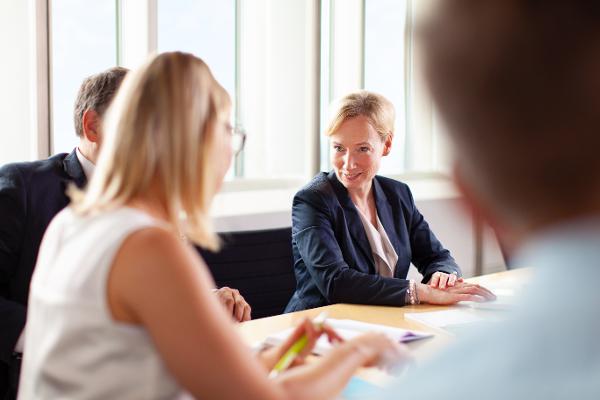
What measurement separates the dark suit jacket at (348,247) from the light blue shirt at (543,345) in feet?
7.20

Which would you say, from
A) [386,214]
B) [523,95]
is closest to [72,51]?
[386,214]

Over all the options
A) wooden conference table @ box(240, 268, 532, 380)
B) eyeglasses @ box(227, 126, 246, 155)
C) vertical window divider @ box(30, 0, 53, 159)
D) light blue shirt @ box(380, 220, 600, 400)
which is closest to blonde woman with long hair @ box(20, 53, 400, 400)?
eyeglasses @ box(227, 126, 246, 155)

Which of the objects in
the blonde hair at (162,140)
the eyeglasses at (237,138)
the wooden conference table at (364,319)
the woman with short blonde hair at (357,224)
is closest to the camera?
the blonde hair at (162,140)

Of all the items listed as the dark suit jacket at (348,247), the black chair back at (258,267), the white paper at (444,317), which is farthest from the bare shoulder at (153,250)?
the black chair back at (258,267)

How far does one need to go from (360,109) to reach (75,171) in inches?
46.8

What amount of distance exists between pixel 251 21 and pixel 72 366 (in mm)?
4019

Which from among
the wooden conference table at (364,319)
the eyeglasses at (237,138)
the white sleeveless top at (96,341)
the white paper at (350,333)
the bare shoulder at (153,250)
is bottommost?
the wooden conference table at (364,319)

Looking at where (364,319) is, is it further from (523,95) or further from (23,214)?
(523,95)

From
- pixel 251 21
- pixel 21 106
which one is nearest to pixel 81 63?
pixel 21 106

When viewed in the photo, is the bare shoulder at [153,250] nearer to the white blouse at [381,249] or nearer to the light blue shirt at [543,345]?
the light blue shirt at [543,345]

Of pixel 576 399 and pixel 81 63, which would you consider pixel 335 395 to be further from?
pixel 81 63

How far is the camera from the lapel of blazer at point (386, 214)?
3221mm

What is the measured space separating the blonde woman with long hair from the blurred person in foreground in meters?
0.81

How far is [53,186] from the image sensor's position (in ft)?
8.36
